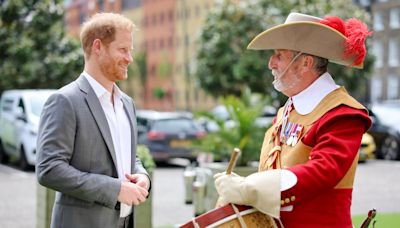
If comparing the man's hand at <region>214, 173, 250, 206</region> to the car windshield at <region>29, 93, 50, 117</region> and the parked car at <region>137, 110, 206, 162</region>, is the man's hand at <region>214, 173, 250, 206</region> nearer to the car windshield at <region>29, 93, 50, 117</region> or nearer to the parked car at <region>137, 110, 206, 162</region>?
the car windshield at <region>29, 93, 50, 117</region>

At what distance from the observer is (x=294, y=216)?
2.91 metres

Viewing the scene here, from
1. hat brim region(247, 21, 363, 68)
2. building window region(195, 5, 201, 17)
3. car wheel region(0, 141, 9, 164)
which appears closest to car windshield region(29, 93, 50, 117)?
car wheel region(0, 141, 9, 164)

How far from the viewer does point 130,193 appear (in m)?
3.10

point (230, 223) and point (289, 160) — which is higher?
point (289, 160)

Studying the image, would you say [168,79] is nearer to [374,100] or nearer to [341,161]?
[374,100]

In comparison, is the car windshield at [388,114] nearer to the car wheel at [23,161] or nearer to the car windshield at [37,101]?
the car windshield at [37,101]

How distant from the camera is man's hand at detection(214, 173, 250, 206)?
2.75 metres

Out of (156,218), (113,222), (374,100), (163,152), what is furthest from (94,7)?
(113,222)

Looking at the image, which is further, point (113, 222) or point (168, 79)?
point (168, 79)

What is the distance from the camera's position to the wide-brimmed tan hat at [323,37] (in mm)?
2986

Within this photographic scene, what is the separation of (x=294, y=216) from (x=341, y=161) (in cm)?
33

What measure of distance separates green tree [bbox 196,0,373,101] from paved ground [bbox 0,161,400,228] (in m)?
10.0

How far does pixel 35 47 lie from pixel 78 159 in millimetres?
20624

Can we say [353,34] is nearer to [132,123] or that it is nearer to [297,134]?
[297,134]
